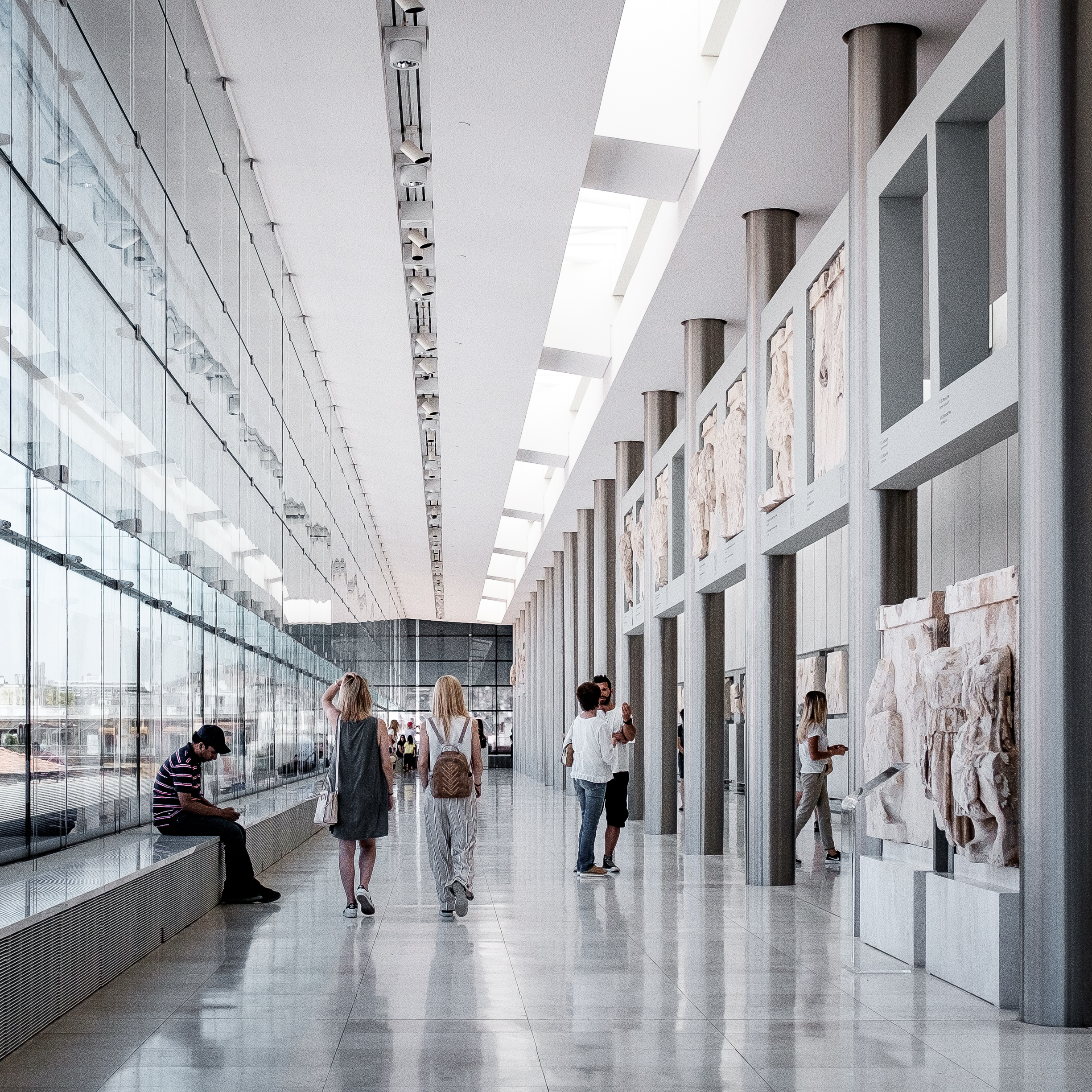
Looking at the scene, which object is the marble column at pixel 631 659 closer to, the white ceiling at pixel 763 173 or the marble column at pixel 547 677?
the white ceiling at pixel 763 173

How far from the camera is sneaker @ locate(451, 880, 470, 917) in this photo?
402 inches

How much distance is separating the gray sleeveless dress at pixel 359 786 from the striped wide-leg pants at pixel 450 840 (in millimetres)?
467

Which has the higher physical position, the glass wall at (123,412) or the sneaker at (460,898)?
the glass wall at (123,412)

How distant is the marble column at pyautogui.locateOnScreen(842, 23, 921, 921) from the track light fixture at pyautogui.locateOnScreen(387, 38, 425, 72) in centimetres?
417

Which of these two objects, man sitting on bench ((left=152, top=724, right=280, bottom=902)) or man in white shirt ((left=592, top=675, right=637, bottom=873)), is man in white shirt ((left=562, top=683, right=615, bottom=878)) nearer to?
man in white shirt ((left=592, top=675, right=637, bottom=873))

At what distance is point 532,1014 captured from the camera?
6.87m

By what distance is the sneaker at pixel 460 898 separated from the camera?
10.2m

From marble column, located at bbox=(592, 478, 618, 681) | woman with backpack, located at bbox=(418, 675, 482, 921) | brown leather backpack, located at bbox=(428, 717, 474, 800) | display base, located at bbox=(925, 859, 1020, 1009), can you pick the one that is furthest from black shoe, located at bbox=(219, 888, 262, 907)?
marble column, located at bbox=(592, 478, 618, 681)

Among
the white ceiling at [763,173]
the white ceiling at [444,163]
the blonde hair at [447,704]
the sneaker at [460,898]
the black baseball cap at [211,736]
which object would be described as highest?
the white ceiling at [444,163]

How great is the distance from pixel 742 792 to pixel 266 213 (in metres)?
18.8

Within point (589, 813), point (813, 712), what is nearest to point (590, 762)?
point (589, 813)

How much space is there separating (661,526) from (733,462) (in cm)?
547

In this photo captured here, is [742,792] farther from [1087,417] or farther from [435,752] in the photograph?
[1087,417]

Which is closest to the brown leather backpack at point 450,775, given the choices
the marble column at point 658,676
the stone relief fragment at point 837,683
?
the marble column at point 658,676
